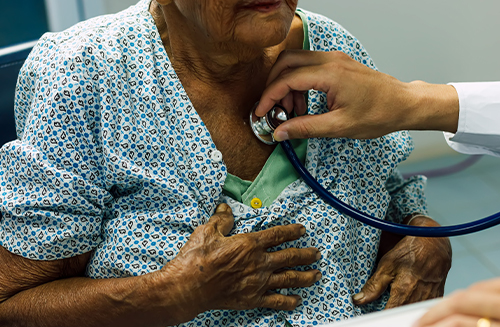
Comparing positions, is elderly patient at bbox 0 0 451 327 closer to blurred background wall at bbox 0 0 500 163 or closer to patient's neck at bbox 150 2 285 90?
patient's neck at bbox 150 2 285 90

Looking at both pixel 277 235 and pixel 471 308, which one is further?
pixel 277 235

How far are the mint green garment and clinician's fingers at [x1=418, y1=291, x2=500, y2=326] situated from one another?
2.29ft

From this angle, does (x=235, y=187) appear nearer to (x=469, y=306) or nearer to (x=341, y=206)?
(x=341, y=206)

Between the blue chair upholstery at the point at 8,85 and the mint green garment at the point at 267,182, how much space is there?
2.31 feet

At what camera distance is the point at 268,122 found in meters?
1.29

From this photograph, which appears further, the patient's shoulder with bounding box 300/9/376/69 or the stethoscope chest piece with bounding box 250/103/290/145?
the patient's shoulder with bounding box 300/9/376/69

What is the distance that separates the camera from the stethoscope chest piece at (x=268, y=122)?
1290mm

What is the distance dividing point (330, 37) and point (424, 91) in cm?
27

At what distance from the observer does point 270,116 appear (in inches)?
50.9

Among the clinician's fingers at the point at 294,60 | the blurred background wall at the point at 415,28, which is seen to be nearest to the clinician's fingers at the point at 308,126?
the clinician's fingers at the point at 294,60

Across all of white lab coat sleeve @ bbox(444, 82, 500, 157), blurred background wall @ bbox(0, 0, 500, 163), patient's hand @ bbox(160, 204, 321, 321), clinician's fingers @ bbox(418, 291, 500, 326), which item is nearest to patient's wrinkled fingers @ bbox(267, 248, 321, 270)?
patient's hand @ bbox(160, 204, 321, 321)

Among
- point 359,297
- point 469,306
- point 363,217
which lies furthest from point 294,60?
point 469,306

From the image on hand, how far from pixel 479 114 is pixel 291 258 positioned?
586mm

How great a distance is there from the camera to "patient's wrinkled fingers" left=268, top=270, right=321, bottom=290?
4.09 feet
